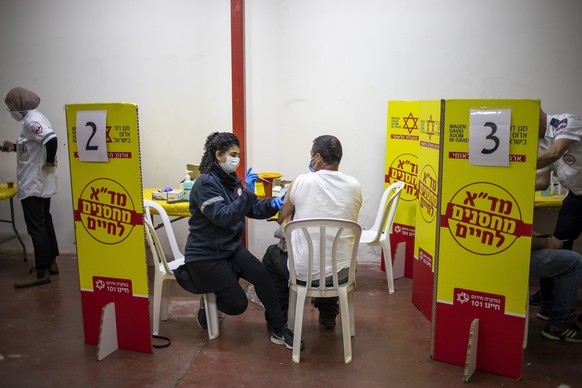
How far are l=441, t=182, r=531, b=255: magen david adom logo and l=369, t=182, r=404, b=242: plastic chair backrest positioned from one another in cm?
131

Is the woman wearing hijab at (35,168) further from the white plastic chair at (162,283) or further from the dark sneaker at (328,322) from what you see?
the dark sneaker at (328,322)

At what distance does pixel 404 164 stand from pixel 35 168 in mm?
3055

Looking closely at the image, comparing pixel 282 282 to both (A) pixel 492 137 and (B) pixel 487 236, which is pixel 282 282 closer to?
(B) pixel 487 236

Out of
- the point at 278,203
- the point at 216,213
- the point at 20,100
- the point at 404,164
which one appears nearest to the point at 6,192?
the point at 20,100

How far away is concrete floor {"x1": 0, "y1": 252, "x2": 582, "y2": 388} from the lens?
3.06 m

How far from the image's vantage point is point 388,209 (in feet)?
14.4

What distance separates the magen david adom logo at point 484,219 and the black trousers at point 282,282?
1.05 m

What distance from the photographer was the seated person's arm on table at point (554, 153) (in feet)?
11.5

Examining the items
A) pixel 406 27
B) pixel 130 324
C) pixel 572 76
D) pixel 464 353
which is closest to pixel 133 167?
pixel 130 324

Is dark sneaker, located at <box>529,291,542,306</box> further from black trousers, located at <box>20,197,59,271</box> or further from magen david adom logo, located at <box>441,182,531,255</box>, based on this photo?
black trousers, located at <box>20,197,59,271</box>

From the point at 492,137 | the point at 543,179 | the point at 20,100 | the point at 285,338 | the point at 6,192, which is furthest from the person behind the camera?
the point at 6,192

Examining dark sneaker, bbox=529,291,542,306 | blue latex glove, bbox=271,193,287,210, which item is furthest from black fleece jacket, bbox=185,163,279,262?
dark sneaker, bbox=529,291,542,306

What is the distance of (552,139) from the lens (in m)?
3.63

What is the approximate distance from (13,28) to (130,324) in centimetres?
359
